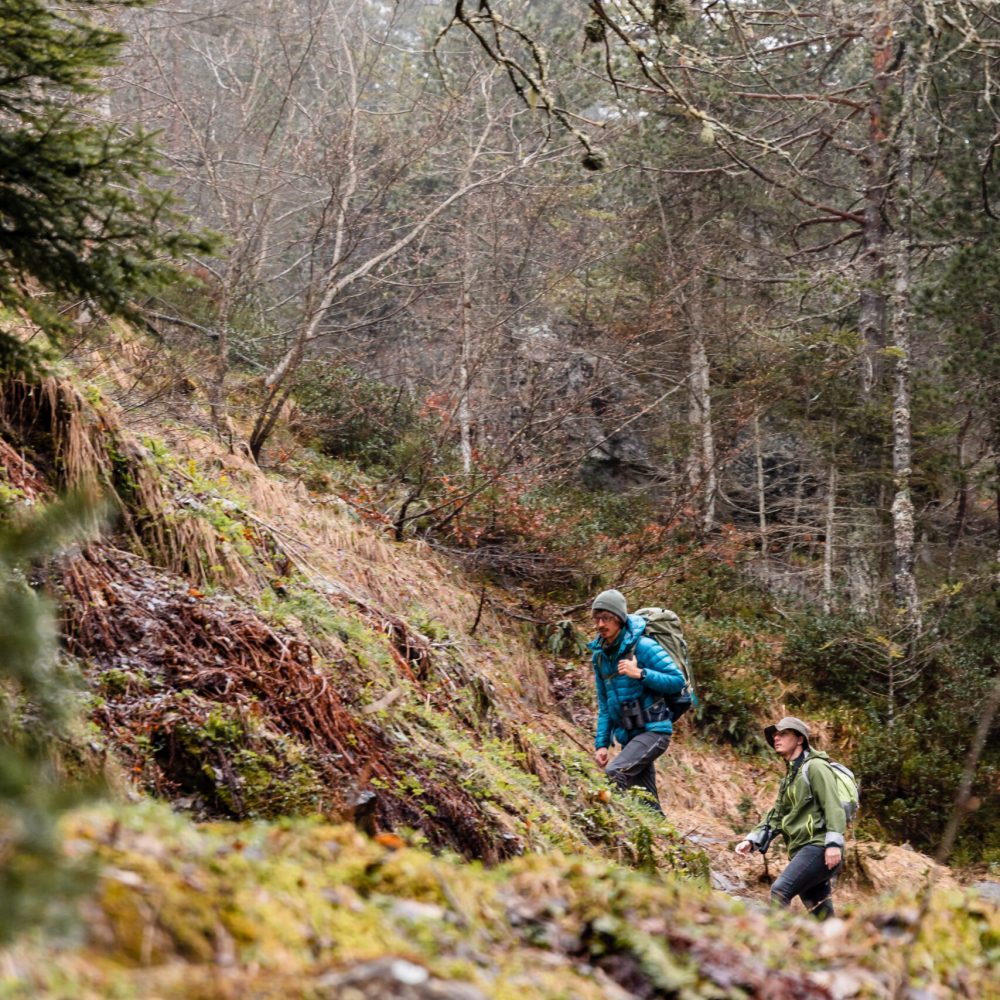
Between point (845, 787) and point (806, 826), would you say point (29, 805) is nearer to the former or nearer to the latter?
point (806, 826)

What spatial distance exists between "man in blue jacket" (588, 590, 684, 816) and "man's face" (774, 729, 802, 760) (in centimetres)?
84

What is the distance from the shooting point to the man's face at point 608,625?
7.64 m

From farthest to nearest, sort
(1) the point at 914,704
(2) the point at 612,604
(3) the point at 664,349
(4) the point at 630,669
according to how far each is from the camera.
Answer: (3) the point at 664,349 → (1) the point at 914,704 → (2) the point at 612,604 → (4) the point at 630,669

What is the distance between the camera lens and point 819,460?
1833 centimetres

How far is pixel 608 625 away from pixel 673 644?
68 cm

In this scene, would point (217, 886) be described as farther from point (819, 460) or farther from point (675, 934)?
point (819, 460)

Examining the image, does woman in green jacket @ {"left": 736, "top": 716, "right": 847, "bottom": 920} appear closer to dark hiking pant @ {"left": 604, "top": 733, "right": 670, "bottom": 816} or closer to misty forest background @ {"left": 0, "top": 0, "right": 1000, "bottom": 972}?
dark hiking pant @ {"left": 604, "top": 733, "right": 670, "bottom": 816}

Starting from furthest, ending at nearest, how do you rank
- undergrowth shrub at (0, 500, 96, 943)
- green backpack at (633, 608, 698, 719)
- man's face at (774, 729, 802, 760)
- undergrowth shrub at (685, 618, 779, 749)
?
undergrowth shrub at (685, 618, 779, 749)
green backpack at (633, 608, 698, 719)
man's face at (774, 729, 802, 760)
undergrowth shrub at (0, 500, 96, 943)

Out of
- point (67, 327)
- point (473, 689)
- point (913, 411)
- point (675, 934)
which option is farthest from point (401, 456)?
point (675, 934)

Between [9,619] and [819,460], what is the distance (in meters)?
17.7

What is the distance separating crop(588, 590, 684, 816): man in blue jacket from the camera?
301 inches

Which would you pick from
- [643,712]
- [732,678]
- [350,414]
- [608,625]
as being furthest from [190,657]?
[350,414]

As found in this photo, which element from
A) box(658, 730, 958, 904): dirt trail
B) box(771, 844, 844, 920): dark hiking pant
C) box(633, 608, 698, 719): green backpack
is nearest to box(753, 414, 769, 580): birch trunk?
box(658, 730, 958, 904): dirt trail

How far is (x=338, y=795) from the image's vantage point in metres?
5.09
